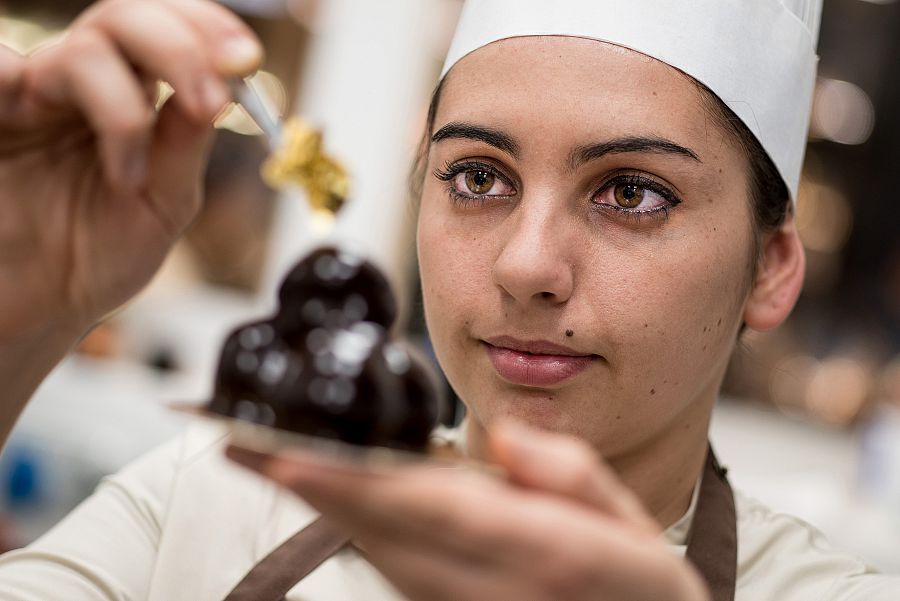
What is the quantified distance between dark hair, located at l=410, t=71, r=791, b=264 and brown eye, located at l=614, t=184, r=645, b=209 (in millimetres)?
139

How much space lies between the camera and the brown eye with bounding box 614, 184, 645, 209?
110 centimetres

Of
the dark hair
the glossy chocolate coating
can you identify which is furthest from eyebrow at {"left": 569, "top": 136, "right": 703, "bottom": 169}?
the glossy chocolate coating

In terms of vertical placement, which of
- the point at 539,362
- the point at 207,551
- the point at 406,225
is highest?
the point at 539,362

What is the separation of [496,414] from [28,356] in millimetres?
508

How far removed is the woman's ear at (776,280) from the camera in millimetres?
1254

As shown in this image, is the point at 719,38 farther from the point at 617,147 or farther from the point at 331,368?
the point at 331,368

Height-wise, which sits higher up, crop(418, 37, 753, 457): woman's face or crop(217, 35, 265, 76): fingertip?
crop(217, 35, 265, 76): fingertip

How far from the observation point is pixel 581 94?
1.07 meters

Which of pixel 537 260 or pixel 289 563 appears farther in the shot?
pixel 289 563

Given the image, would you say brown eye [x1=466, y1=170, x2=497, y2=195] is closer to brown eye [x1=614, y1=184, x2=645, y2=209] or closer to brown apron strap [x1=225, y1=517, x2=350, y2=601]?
brown eye [x1=614, y1=184, x2=645, y2=209]

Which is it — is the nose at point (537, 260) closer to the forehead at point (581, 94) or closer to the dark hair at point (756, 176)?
the forehead at point (581, 94)

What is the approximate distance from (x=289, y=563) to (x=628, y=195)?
0.60 m

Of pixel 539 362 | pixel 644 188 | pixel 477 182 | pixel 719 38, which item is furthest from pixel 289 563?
pixel 719 38

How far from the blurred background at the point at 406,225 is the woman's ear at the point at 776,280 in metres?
2.70
